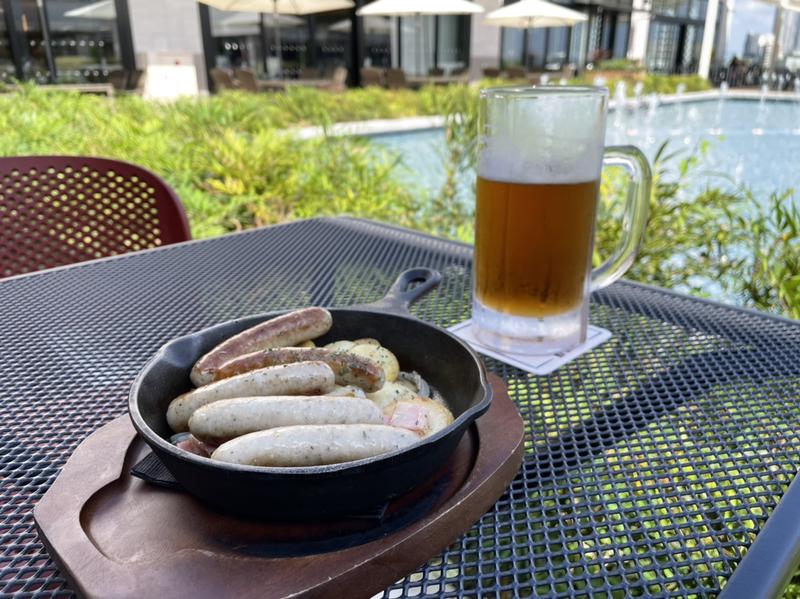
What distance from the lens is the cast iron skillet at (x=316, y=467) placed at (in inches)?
18.9

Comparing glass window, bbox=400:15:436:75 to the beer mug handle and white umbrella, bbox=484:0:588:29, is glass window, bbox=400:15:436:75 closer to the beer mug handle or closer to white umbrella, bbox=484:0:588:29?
white umbrella, bbox=484:0:588:29

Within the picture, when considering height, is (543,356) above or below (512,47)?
below

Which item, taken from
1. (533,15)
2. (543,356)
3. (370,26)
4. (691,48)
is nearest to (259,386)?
(543,356)

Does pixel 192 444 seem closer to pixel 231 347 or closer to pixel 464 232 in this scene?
pixel 231 347

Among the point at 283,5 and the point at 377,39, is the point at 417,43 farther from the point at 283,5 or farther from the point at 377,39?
the point at 283,5

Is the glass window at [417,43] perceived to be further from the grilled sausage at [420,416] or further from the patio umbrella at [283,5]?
the grilled sausage at [420,416]

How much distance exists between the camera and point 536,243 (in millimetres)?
967

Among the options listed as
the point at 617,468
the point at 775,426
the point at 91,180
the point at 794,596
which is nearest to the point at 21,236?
the point at 91,180

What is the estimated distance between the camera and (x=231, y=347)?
71 centimetres

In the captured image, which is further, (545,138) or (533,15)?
(533,15)

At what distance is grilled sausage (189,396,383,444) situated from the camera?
1.83 ft

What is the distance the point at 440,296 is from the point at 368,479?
0.76 metres

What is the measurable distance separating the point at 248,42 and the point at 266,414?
51.9 ft

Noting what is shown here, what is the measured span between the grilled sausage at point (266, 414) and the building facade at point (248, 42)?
14.1 meters
